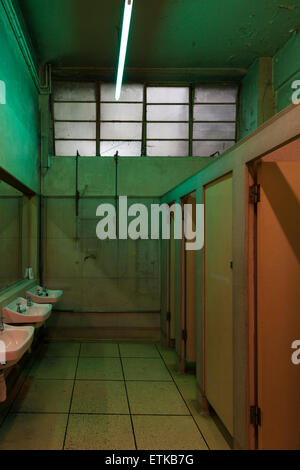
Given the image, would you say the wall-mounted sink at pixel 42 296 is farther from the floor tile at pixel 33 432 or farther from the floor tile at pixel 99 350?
the floor tile at pixel 33 432

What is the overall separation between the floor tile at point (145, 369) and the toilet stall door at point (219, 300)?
97 cm

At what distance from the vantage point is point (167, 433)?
247 cm

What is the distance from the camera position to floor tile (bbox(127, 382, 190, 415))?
9.29 ft

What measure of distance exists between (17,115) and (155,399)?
3.28 m

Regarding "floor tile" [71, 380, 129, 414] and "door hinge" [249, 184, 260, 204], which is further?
"floor tile" [71, 380, 129, 414]

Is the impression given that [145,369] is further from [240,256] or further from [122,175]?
[122,175]

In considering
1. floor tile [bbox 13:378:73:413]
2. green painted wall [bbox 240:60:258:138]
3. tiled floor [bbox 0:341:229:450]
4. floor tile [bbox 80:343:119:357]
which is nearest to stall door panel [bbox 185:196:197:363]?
tiled floor [bbox 0:341:229:450]

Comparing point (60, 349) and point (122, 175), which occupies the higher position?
point (122, 175)

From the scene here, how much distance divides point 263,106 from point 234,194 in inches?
115

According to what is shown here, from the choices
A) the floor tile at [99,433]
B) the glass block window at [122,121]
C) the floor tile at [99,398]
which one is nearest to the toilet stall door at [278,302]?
the floor tile at [99,433]

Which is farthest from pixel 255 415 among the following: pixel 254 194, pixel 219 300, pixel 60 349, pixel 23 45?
pixel 23 45

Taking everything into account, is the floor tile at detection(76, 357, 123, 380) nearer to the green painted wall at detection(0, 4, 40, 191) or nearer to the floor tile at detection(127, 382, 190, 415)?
the floor tile at detection(127, 382, 190, 415)

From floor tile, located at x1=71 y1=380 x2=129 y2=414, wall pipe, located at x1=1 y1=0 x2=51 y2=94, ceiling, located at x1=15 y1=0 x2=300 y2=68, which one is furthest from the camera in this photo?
ceiling, located at x1=15 y1=0 x2=300 y2=68

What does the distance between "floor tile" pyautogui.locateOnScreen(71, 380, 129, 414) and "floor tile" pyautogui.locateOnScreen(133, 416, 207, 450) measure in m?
0.27
